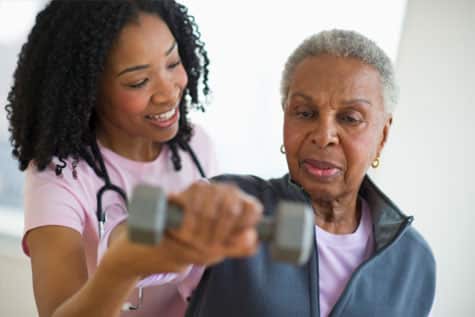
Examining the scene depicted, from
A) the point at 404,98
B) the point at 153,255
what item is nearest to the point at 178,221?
the point at 153,255

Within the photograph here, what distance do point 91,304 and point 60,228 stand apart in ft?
1.22

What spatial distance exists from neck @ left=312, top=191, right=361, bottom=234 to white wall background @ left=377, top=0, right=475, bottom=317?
72 cm

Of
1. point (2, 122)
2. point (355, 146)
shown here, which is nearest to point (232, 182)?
point (355, 146)

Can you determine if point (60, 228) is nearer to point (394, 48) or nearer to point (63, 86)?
point (63, 86)

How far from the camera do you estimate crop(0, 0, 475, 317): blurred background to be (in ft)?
6.20

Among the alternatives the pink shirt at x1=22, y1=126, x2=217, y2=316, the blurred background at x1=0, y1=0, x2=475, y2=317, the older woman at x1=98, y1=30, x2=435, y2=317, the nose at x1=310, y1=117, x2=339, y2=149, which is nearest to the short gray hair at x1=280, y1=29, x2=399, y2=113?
the older woman at x1=98, y1=30, x2=435, y2=317

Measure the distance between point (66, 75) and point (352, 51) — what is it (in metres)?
0.71

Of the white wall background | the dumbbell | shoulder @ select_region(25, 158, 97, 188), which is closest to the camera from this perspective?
the dumbbell

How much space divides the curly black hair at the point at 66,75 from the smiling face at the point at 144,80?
0.03m

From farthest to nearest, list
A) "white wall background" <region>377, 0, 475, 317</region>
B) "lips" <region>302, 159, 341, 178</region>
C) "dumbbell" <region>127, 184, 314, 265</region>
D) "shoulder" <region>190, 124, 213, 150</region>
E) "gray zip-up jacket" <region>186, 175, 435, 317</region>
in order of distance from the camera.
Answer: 1. "white wall background" <region>377, 0, 475, 317</region>
2. "shoulder" <region>190, 124, 213, 150</region>
3. "lips" <region>302, 159, 341, 178</region>
4. "gray zip-up jacket" <region>186, 175, 435, 317</region>
5. "dumbbell" <region>127, 184, 314, 265</region>

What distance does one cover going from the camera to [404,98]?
1.94 metres

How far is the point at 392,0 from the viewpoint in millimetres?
1884

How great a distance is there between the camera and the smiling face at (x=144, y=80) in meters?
1.33

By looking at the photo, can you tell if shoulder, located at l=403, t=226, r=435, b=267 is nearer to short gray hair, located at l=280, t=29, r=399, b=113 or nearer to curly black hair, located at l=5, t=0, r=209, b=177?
short gray hair, located at l=280, t=29, r=399, b=113
